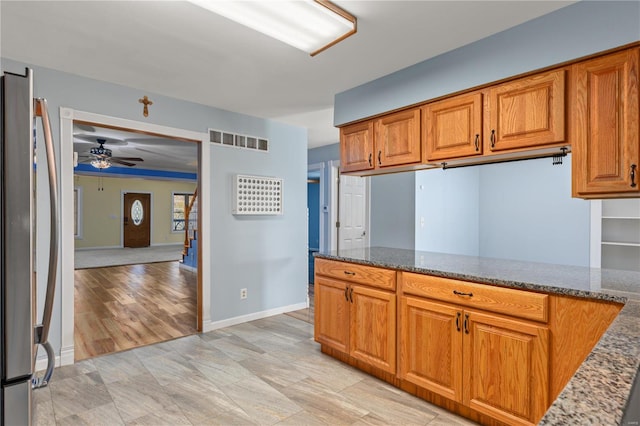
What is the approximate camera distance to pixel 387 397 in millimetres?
2264

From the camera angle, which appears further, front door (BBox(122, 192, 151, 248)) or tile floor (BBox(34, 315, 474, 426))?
front door (BBox(122, 192, 151, 248))

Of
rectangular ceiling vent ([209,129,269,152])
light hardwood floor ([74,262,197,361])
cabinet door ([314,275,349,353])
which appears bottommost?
light hardwood floor ([74,262,197,361])

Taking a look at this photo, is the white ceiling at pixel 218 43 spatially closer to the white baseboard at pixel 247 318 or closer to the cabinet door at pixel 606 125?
the cabinet door at pixel 606 125

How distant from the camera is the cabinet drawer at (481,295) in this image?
1.70 metres

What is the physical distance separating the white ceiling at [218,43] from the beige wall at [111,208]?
888cm

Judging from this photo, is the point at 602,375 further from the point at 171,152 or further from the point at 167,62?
the point at 171,152

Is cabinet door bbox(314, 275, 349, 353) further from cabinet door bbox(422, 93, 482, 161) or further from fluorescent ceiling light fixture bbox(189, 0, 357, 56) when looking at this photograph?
fluorescent ceiling light fixture bbox(189, 0, 357, 56)

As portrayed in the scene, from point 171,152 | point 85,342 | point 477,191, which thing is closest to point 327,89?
point 477,191

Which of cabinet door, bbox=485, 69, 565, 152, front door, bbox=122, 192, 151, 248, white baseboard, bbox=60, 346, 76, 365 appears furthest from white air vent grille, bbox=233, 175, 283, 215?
front door, bbox=122, 192, 151, 248

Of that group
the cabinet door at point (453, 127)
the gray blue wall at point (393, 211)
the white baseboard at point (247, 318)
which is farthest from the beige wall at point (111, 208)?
the cabinet door at point (453, 127)

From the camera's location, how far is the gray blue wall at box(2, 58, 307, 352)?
109 inches

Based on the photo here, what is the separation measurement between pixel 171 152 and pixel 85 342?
15.1 feet

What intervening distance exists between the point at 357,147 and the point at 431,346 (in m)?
1.73

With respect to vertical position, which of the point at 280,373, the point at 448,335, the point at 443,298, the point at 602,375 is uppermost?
the point at 602,375
